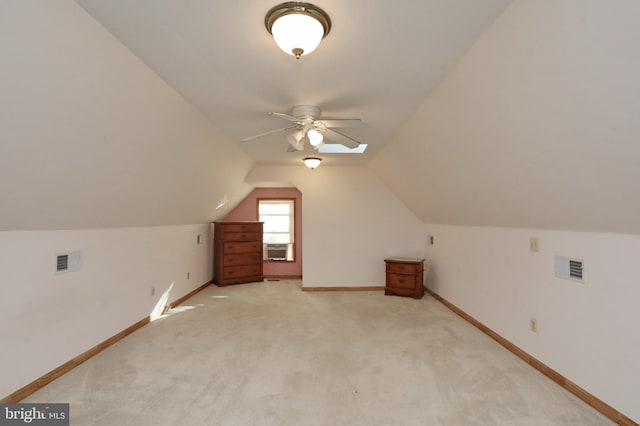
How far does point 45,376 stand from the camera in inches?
103

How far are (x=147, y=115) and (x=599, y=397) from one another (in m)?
4.00

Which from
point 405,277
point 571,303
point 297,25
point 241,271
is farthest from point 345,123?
point 241,271

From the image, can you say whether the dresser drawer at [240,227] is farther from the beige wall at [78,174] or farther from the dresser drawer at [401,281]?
the dresser drawer at [401,281]

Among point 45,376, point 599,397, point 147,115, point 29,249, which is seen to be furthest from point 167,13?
point 599,397

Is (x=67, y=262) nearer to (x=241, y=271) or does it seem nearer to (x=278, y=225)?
(x=241, y=271)

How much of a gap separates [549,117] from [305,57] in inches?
62.4

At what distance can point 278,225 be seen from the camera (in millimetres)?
7324

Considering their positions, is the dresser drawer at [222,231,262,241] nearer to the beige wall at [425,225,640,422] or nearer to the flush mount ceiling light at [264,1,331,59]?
the beige wall at [425,225,640,422]

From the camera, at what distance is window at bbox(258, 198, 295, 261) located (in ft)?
24.0

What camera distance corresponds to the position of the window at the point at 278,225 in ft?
24.0

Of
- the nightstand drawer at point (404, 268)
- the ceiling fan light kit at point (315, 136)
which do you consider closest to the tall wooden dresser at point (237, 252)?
the nightstand drawer at point (404, 268)

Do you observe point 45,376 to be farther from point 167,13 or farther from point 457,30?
point 457,30

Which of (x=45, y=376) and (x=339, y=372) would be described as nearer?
(x=45, y=376)

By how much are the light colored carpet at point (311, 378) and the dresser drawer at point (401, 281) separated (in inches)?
44.2
